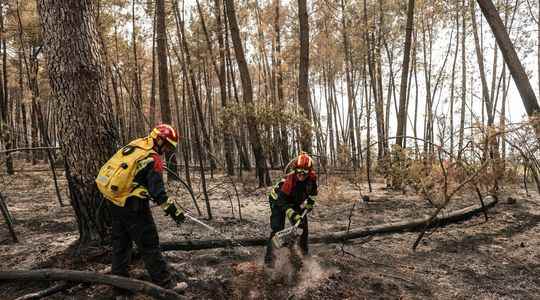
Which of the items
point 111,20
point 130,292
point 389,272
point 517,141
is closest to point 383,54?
point 111,20

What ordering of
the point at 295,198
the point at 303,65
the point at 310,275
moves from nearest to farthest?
the point at 310,275
the point at 295,198
the point at 303,65

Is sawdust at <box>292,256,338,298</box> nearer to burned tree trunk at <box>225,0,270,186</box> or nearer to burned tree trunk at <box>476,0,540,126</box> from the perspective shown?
burned tree trunk at <box>476,0,540,126</box>

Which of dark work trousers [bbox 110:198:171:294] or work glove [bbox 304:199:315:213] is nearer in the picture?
dark work trousers [bbox 110:198:171:294]

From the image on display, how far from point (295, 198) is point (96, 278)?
2.64 metres

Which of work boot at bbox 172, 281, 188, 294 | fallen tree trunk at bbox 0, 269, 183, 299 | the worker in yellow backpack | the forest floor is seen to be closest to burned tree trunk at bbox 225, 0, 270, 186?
the forest floor

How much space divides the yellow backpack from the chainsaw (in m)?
1.65

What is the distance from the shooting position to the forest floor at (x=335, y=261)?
13.8 feet

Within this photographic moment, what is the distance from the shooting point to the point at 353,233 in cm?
586

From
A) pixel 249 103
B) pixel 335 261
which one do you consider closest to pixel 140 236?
pixel 335 261

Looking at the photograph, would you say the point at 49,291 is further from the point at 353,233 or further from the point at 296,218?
the point at 353,233

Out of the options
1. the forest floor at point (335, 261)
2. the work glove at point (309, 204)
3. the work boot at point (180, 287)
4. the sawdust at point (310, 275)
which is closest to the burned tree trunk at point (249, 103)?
the forest floor at point (335, 261)

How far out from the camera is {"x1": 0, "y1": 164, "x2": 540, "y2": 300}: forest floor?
4.19m

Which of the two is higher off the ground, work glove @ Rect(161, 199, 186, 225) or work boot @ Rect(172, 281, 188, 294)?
work glove @ Rect(161, 199, 186, 225)

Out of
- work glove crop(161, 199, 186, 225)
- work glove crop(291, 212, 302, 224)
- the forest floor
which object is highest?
work glove crop(161, 199, 186, 225)
